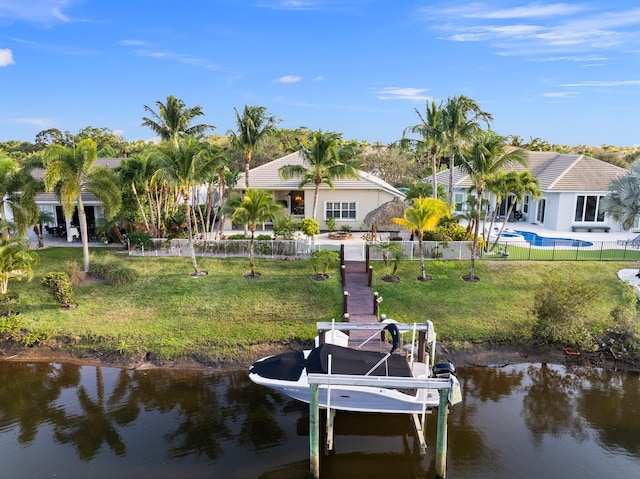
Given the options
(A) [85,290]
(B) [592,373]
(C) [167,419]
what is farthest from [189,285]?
(B) [592,373]

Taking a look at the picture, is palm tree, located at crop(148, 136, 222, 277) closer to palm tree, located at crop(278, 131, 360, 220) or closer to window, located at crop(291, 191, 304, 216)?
palm tree, located at crop(278, 131, 360, 220)

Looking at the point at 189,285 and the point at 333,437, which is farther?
the point at 189,285

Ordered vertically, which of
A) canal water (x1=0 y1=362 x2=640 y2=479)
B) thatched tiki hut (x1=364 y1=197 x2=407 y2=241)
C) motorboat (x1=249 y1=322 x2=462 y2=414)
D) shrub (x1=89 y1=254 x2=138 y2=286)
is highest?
thatched tiki hut (x1=364 y1=197 x2=407 y2=241)

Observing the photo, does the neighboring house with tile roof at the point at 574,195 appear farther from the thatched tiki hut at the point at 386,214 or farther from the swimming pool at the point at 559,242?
the thatched tiki hut at the point at 386,214

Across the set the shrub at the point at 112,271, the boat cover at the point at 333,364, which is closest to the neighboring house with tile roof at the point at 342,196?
the shrub at the point at 112,271

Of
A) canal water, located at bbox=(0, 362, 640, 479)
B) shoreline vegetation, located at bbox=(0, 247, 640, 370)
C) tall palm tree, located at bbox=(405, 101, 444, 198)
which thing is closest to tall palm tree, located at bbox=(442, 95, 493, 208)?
tall palm tree, located at bbox=(405, 101, 444, 198)

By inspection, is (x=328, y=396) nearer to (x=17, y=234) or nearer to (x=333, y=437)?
(x=333, y=437)
